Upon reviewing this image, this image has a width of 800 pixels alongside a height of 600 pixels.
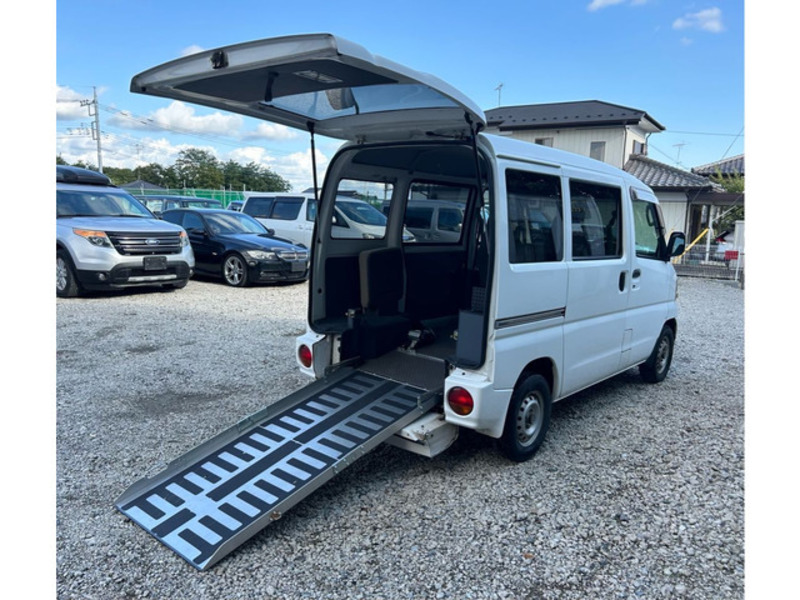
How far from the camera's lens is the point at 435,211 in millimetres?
5129

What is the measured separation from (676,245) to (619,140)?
19.0 m

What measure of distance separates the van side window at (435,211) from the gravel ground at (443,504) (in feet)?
6.14

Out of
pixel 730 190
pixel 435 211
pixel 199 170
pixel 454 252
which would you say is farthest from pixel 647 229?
pixel 199 170

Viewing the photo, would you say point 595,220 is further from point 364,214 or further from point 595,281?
point 364,214

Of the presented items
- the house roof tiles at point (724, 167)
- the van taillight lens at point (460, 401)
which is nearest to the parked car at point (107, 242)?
the van taillight lens at point (460, 401)

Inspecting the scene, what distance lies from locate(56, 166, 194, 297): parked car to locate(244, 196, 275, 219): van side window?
379cm

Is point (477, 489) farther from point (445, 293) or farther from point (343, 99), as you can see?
point (343, 99)

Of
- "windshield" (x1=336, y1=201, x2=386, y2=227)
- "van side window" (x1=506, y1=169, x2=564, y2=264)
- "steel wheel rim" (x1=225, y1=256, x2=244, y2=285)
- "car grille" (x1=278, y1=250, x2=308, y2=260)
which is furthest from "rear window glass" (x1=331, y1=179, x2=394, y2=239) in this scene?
"steel wheel rim" (x1=225, y1=256, x2=244, y2=285)

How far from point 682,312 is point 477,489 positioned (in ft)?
28.1

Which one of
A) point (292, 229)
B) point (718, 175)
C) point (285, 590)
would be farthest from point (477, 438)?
point (718, 175)

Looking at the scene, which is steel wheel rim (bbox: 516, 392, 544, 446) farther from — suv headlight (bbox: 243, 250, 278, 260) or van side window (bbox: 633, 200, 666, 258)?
suv headlight (bbox: 243, 250, 278, 260)

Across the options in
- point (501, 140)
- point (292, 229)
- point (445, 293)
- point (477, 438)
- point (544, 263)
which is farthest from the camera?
point (292, 229)

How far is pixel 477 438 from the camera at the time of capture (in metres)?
4.35

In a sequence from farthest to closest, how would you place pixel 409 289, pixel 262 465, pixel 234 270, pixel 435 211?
1. pixel 234 270
2. pixel 435 211
3. pixel 409 289
4. pixel 262 465
